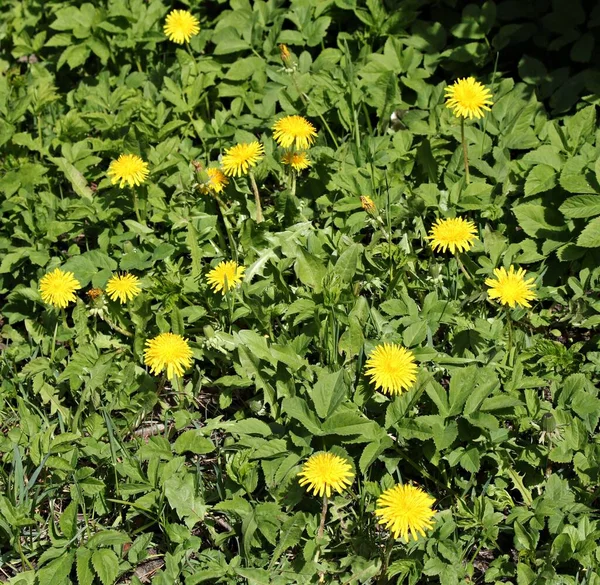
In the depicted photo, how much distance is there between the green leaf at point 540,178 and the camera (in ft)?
10.3

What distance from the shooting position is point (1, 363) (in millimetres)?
3230

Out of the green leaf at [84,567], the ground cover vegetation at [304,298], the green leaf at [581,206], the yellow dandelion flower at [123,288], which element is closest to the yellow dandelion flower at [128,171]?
the ground cover vegetation at [304,298]

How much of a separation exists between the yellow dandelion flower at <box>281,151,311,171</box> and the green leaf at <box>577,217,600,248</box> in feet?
3.50

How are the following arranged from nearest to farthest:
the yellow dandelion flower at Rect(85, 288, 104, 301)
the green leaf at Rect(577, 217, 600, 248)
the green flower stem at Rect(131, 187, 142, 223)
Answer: the green leaf at Rect(577, 217, 600, 248) → the yellow dandelion flower at Rect(85, 288, 104, 301) → the green flower stem at Rect(131, 187, 142, 223)

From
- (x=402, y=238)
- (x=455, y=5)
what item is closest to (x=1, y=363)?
(x=402, y=238)

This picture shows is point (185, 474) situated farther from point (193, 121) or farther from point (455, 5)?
point (455, 5)

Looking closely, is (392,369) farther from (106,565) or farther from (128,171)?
(128,171)

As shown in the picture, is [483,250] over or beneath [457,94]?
beneath

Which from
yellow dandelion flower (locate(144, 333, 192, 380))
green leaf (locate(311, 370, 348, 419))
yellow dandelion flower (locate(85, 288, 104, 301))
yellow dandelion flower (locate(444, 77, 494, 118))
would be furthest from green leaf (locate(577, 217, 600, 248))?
yellow dandelion flower (locate(85, 288, 104, 301))

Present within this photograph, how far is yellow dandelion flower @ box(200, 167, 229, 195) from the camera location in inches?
130

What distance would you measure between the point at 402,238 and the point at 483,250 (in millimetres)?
311

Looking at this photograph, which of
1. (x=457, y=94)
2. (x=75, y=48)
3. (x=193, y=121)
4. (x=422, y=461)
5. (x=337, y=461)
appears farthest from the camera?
(x=75, y=48)

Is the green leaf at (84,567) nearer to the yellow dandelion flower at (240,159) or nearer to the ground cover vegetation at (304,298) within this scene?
the ground cover vegetation at (304,298)

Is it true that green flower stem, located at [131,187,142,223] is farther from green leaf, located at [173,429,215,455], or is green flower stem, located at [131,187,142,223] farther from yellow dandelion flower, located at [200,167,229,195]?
green leaf, located at [173,429,215,455]
